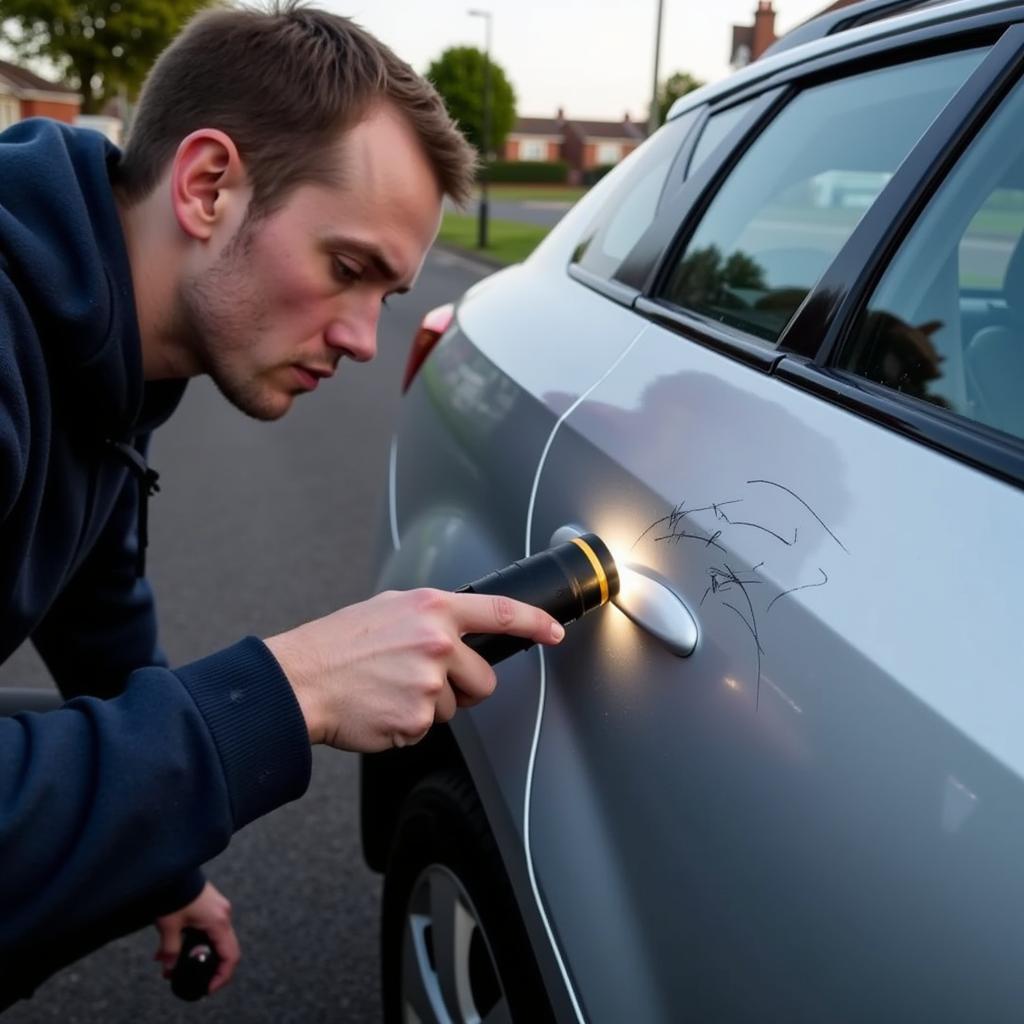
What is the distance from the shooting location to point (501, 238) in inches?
1013

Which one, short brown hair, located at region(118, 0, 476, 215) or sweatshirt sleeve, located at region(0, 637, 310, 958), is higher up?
short brown hair, located at region(118, 0, 476, 215)

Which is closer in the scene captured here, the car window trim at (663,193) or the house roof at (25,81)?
the car window trim at (663,193)

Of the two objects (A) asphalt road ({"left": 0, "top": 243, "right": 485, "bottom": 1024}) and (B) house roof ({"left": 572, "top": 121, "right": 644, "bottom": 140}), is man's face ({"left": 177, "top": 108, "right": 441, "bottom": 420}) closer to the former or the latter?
(A) asphalt road ({"left": 0, "top": 243, "right": 485, "bottom": 1024})

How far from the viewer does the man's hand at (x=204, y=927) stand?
1.92m

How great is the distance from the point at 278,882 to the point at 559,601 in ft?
5.51

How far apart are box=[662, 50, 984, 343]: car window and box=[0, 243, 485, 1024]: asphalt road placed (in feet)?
2.88

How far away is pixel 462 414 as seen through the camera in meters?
1.84

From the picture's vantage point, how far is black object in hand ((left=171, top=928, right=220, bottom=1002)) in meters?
1.91

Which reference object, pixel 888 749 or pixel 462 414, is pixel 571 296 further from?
pixel 888 749

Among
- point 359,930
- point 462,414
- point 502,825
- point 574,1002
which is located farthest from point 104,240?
point 359,930

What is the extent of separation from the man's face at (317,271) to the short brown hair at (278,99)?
0.03 m

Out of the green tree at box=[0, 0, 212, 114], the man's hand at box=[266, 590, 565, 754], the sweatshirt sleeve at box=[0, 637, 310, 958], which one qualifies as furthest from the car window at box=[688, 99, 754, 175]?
the green tree at box=[0, 0, 212, 114]

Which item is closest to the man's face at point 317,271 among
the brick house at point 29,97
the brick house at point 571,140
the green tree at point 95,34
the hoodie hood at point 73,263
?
the hoodie hood at point 73,263

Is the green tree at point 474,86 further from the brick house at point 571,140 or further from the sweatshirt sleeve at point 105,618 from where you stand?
the sweatshirt sleeve at point 105,618
